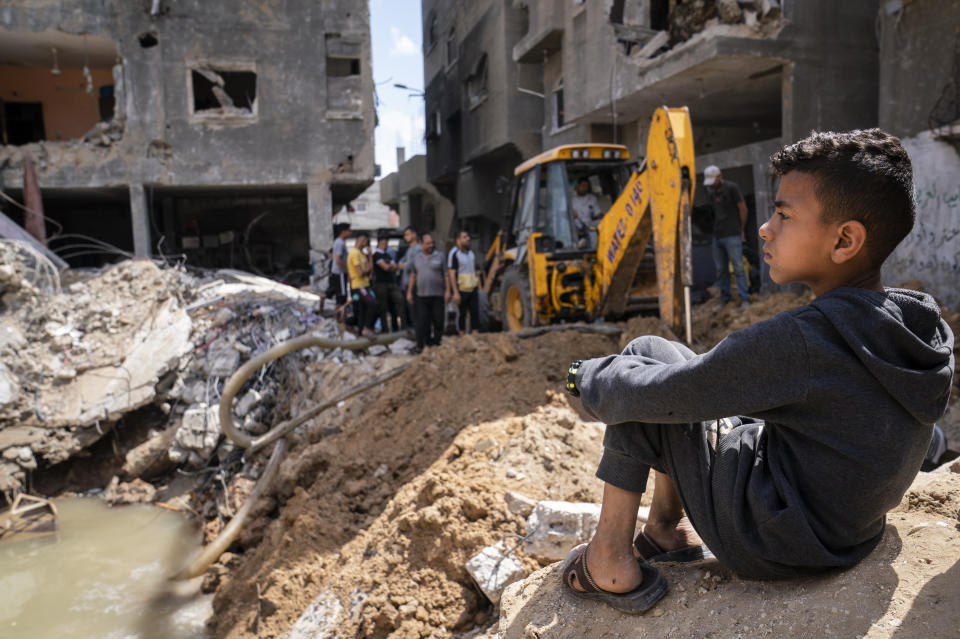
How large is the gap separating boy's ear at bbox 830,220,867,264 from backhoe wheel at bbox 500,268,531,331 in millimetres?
6126

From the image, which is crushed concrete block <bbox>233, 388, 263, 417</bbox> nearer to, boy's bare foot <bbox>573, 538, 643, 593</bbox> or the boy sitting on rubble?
boy's bare foot <bbox>573, 538, 643, 593</bbox>

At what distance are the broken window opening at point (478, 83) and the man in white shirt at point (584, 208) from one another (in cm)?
1064

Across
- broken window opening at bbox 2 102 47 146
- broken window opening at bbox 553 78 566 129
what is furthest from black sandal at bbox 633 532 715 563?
broken window opening at bbox 2 102 47 146

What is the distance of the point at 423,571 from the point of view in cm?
329

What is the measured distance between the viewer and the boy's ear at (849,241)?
1.52 m

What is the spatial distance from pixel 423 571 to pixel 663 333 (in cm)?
328

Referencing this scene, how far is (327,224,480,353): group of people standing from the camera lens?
8297 millimetres

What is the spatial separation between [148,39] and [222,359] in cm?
785

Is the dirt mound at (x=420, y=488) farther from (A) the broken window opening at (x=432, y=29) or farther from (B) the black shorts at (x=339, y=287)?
(A) the broken window opening at (x=432, y=29)

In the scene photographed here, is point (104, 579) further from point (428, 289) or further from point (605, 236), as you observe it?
point (605, 236)

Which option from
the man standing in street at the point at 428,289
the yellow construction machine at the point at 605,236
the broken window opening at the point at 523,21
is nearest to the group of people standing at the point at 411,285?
the man standing in street at the point at 428,289

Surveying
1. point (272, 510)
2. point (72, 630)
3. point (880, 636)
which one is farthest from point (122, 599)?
point (880, 636)

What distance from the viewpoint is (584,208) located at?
7.83 metres

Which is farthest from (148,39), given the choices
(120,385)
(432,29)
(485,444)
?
(485,444)
